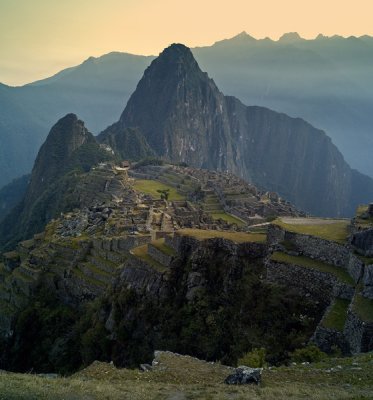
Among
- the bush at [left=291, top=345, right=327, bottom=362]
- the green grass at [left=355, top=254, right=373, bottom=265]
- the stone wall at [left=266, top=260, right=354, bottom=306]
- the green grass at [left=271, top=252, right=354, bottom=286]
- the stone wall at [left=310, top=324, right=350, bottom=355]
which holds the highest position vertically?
the green grass at [left=355, top=254, right=373, bottom=265]

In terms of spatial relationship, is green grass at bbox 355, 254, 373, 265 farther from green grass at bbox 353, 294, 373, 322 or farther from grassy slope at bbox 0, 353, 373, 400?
grassy slope at bbox 0, 353, 373, 400

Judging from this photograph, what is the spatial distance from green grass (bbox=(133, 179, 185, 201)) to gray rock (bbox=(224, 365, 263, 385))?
65.1 m

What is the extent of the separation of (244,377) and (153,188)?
7606cm

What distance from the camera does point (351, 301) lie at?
15555 millimetres

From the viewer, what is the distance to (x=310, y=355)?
14.0 m

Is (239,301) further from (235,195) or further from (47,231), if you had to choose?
(235,195)

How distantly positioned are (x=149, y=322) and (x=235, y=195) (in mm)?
54413

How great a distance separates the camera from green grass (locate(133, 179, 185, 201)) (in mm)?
79175

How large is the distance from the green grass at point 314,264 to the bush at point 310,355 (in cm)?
317

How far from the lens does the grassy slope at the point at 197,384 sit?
A: 9.84 metres

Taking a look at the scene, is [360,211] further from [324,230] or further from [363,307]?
[363,307]

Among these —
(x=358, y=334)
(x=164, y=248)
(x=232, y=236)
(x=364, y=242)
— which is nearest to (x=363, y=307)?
(x=358, y=334)

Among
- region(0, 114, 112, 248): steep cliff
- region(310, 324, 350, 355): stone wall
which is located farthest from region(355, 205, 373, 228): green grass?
region(0, 114, 112, 248): steep cliff

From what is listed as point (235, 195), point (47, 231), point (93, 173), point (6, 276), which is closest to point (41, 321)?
point (6, 276)
